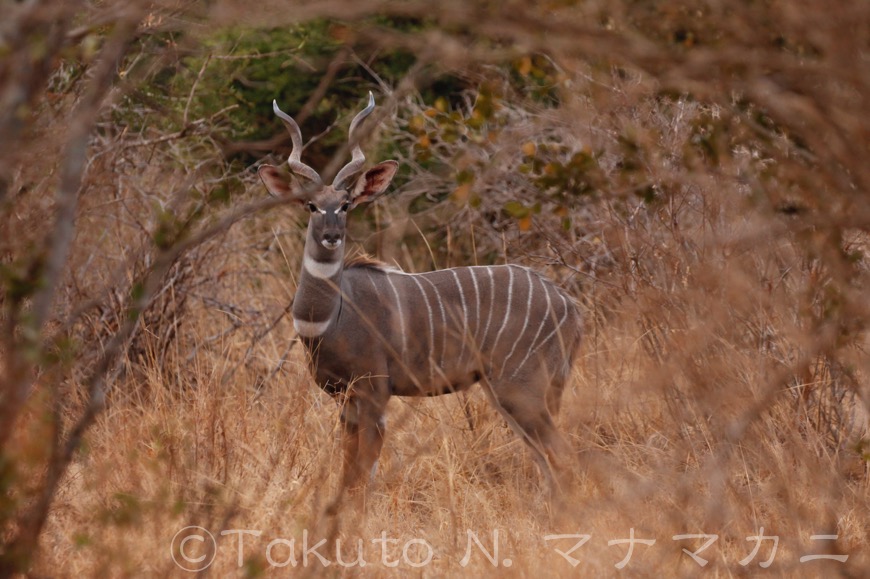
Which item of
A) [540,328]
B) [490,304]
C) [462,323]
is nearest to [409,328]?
[462,323]

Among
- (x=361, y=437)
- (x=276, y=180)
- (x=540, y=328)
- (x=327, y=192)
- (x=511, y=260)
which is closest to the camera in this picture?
(x=361, y=437)

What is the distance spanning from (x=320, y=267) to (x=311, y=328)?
0.88ft

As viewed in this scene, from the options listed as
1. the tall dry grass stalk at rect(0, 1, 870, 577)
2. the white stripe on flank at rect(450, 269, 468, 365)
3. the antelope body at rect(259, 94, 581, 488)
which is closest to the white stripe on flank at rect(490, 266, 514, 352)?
the antelope body at rect(259, 94, 581, 488)

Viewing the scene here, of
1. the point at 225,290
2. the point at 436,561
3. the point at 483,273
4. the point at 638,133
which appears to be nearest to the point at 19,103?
the point at 638,133

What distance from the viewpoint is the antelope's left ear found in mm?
4859

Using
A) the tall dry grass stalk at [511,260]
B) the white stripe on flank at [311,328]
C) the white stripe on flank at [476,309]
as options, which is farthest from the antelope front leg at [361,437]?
the white stripe on flank at [476,309]

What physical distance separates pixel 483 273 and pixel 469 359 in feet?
1.28

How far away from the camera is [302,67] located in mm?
7520

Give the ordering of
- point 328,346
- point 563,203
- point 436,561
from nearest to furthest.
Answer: point 563,203 → point 436,561 → point 328,346

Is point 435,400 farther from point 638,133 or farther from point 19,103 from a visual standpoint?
point 19,103

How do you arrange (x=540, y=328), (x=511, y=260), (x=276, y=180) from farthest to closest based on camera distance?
(x=511, y=260), (x=276, y=180), (x=540, y=328)

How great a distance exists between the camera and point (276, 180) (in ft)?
16.2

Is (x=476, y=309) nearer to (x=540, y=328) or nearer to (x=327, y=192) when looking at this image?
(x=540, y=328)

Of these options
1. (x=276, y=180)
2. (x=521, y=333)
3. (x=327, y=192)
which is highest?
(x=327, y=192)
